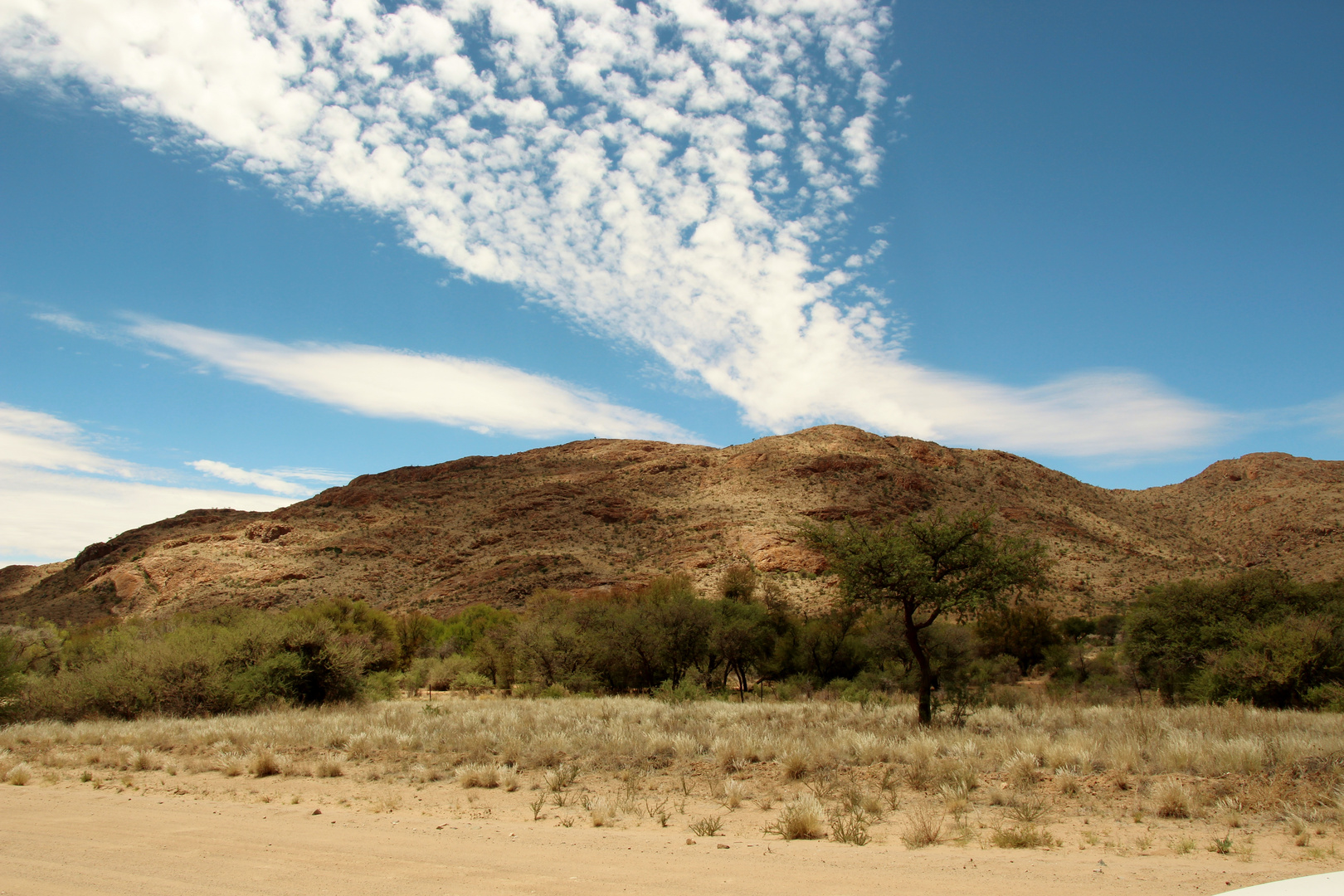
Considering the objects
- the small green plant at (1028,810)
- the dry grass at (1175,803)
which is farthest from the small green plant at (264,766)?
the dry grass at (1175,803)

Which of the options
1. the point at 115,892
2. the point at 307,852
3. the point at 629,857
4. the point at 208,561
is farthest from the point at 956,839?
the point at 208,561

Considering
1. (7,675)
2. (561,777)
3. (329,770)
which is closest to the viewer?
(561,777)

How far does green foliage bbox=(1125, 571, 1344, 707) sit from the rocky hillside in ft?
72.6

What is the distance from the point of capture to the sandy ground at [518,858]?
595 centimetres

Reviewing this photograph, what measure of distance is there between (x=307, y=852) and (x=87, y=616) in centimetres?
7035

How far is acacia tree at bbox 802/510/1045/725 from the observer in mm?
15445

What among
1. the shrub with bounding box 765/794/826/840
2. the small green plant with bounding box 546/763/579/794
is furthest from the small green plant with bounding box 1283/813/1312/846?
the small green plant with bounding box 546/763/579/794

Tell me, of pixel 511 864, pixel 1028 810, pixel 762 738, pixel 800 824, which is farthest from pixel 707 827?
pixel 762 738

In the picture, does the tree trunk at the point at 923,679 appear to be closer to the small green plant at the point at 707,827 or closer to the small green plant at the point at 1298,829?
Answer: the small green plant at the point at 1298,829

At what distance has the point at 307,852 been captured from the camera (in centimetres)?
718

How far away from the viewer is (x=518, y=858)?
6930mm

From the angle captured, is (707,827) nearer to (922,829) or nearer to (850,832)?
(850,832)

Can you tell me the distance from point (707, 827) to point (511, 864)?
2258 mm

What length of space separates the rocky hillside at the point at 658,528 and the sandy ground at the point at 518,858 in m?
39.1
